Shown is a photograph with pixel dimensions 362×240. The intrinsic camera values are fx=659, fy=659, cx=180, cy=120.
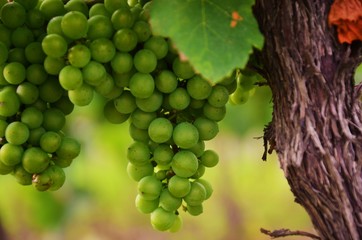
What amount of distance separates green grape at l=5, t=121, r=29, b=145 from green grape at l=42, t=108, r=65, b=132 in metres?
0.03

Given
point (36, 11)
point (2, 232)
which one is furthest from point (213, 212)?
point (36, 11)

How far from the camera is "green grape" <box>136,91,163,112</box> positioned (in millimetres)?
678

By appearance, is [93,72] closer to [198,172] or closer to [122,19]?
[122,19]

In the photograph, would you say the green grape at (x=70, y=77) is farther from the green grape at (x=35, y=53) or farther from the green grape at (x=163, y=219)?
the green grape at (x=163, y=219)

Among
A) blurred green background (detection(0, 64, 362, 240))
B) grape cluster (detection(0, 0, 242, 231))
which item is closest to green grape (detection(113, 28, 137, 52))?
grape cluster (detection(0, 0, 242, 231))

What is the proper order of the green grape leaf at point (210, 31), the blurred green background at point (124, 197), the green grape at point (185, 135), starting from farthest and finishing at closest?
the blurred green background at point (124, 197) < the green grape at point (185, 135) < the green grape leaf at point (210, 31)

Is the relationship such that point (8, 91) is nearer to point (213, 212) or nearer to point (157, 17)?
point (157, 17)

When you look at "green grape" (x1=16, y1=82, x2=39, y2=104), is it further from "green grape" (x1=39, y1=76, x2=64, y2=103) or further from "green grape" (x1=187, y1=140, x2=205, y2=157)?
"green grape" (x1=187, y1=140, x2=205, y2=157)

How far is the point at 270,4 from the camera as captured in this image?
66 cm

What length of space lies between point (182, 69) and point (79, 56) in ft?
0.34

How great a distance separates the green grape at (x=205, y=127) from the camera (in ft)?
2.31

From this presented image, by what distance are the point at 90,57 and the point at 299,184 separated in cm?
24

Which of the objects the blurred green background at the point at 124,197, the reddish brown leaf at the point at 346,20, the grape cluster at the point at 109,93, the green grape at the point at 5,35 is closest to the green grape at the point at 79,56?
the grape cluster at the point at 109,93

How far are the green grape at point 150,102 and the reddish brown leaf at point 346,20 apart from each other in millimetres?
188
